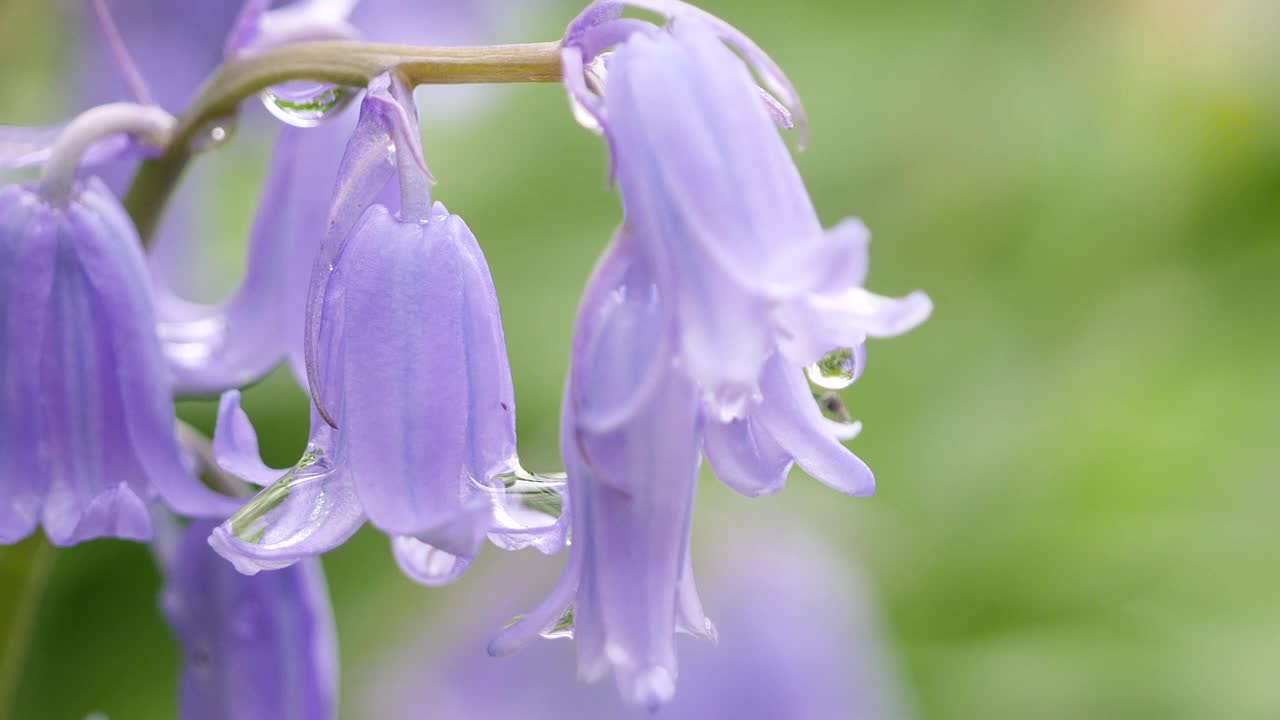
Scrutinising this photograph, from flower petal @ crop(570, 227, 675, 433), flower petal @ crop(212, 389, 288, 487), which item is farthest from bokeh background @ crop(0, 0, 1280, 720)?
flower petal @ crop(570, 227, 675, 433)

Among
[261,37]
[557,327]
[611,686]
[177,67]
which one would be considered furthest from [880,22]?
[261,37]

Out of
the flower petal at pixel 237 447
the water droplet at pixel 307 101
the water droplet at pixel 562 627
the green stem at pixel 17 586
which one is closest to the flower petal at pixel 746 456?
the water droplet at pixel 562 627

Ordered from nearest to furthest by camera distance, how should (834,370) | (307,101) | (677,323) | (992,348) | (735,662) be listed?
1. (677,323)
2. (834,370)
3. (307,101)
4. (735,662)
5. (992,348)

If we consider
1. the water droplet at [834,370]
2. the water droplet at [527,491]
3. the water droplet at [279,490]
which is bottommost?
the water droplet at [279,490]

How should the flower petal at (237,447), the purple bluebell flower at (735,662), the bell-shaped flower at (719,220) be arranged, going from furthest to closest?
the purple bluebell flower at (735,662) < the flower petal at (237,447) < the bell-shaped flower at (719,220)

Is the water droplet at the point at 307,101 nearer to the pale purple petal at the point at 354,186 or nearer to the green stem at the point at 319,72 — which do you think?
the green stem at the point at 319,72

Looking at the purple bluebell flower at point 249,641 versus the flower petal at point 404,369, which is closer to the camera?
the flower petal at point 404,369

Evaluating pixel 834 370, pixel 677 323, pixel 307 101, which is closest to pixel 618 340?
pixel 677 323

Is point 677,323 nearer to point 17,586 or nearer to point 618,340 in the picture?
point 618,340
